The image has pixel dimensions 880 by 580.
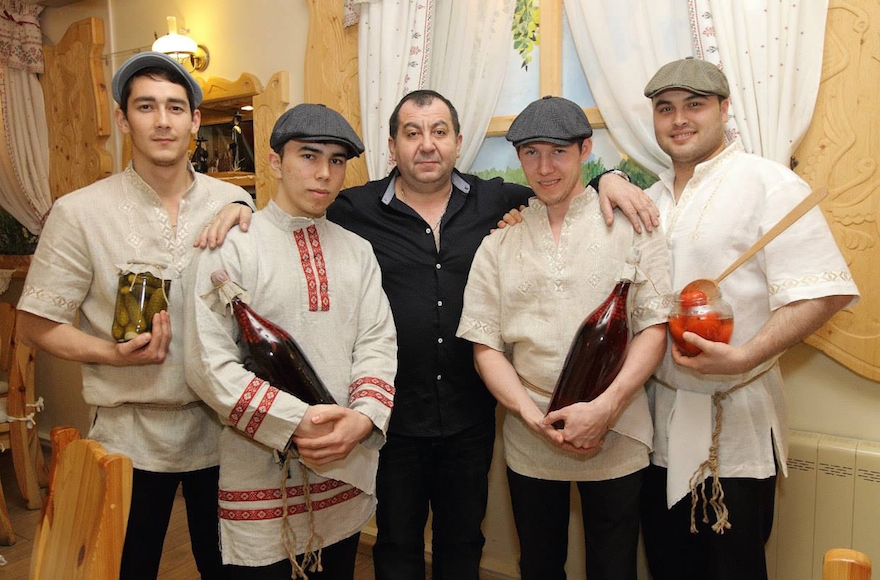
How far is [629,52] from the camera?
225cm

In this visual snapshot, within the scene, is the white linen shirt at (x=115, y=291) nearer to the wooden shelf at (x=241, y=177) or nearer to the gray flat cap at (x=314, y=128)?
the gray flat cap at (x=314, y=128)

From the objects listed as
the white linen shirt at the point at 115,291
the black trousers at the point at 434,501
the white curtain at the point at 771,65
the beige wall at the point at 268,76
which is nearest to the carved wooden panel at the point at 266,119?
the beige wall at the point at 268,76

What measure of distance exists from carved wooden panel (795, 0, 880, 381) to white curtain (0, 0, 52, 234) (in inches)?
167

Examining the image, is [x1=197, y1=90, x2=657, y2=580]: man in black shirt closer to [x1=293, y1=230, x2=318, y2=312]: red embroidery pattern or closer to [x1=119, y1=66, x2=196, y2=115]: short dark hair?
[x1=293, y1=230, x2=318, y2=312]: red embroidery pattern

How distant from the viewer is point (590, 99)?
242 centimetres

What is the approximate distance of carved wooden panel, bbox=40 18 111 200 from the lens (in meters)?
3.82

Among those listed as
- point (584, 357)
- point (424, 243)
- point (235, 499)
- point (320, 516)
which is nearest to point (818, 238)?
point (584, 357)

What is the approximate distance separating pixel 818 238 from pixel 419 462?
1.19 metres

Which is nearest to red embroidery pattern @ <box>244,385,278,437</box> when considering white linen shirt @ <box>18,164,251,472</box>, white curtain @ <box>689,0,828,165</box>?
white linen shirt @ <box>18,164,251,472</box>

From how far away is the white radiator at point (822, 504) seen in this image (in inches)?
75.4

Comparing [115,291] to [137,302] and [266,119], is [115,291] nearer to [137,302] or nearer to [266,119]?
[137,302]

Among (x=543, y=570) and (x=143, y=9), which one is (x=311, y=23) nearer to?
(x=143, y=9)

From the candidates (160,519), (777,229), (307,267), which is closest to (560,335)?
(777,229)

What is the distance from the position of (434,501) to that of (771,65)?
1636 mm
